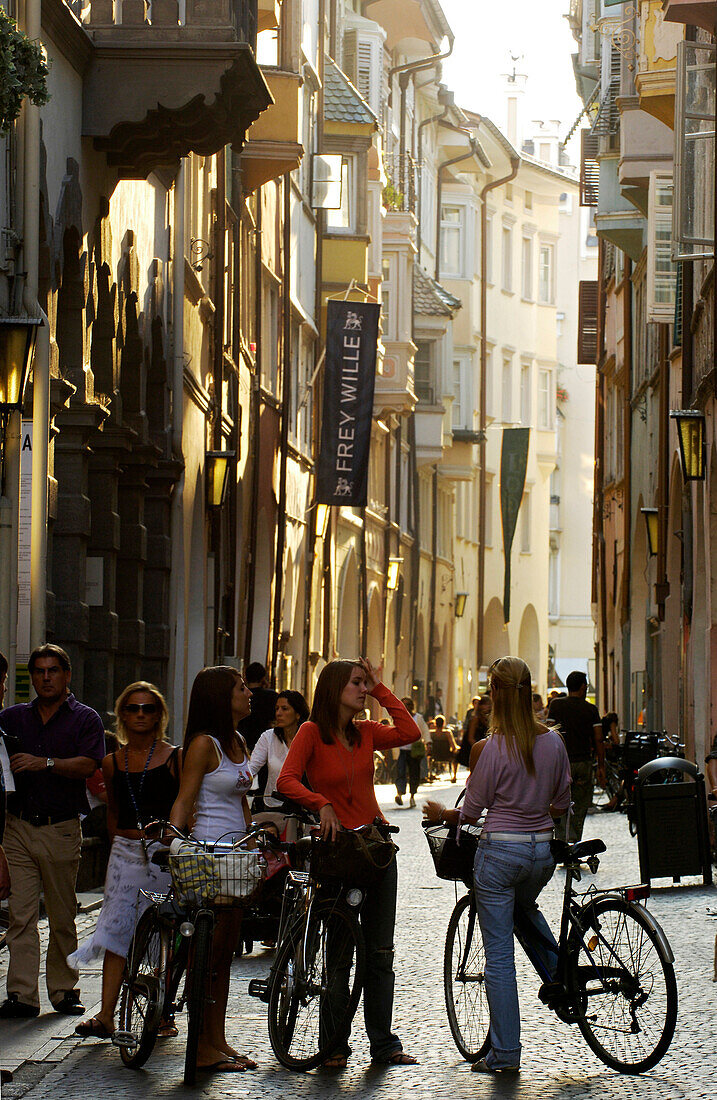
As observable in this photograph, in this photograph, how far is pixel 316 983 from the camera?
336 inches

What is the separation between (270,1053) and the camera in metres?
9.05

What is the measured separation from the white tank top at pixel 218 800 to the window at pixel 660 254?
2147 cm

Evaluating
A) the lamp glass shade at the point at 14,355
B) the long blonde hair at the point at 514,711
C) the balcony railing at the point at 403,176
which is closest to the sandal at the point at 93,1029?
the long blonde hair at the point at 514,711

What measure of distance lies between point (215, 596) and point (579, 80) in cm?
2729

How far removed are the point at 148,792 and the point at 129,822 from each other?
16 cm

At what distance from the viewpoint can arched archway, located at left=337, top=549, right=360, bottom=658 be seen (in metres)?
44.7

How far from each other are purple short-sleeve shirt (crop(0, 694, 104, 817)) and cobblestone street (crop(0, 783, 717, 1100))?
105cm

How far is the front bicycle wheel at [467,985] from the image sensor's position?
8.79 meters

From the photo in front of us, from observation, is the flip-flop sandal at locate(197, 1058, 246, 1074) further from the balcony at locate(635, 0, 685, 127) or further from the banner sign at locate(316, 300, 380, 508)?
the banner sign at locate(316, 300, 380, 508)

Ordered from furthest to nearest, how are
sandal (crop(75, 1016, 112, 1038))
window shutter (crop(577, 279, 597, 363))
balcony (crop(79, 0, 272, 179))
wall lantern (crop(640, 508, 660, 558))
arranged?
window shutter (crop(577, 279, 597, 363))
wall lantern (crop(640, 508, 660, 558))
balcony (crop(79, 0, 272, 179))
sandal (crop(75, 1016, 112, 1038))

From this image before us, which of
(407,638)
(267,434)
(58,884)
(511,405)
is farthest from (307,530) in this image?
(511,405)

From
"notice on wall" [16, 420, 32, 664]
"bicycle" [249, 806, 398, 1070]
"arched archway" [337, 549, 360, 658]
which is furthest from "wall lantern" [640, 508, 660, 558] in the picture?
"bicycle" [249, 806, 398, 1070]

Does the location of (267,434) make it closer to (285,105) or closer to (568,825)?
(285,105)

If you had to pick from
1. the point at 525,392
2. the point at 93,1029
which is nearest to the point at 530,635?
the point at 525,392
